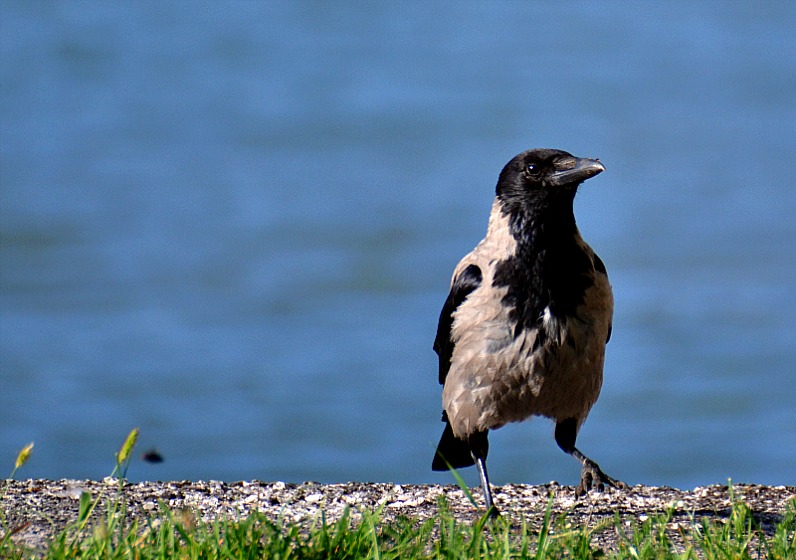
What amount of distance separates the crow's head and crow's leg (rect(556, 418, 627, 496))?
4.04 ft

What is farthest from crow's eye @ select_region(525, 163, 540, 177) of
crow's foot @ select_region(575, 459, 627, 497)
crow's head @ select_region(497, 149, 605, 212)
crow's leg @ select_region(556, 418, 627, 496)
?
crow's foot @ select_region(575, 459, 627, 497)

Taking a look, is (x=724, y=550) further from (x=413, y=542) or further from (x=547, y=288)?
(x=547, y=288)

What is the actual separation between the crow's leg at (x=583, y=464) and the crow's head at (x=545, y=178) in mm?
1230

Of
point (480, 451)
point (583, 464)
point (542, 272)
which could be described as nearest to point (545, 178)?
point (542, 272)

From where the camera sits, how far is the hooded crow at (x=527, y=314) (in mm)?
5316

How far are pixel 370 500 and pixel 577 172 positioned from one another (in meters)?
2.14

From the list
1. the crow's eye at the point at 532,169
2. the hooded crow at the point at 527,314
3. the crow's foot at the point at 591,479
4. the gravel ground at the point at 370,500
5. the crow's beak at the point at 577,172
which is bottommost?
the gravel ground at the point at 370,500

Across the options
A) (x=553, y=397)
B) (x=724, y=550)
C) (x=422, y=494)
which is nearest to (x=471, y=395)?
(x=553, y=397)

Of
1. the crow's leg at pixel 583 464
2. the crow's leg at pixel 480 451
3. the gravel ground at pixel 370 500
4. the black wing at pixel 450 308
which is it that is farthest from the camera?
the crow's leg at pixel 583 464

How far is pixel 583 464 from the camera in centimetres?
596

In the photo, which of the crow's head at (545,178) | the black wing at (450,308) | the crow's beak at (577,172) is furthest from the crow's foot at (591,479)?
the crow's beak at (577,172)

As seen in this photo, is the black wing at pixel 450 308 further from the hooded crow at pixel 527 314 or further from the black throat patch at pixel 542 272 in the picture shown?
the black throat patch at pixel 542 272

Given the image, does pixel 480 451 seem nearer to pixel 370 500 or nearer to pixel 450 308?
pixel 370 500

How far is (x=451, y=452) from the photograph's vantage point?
20.4 ft
